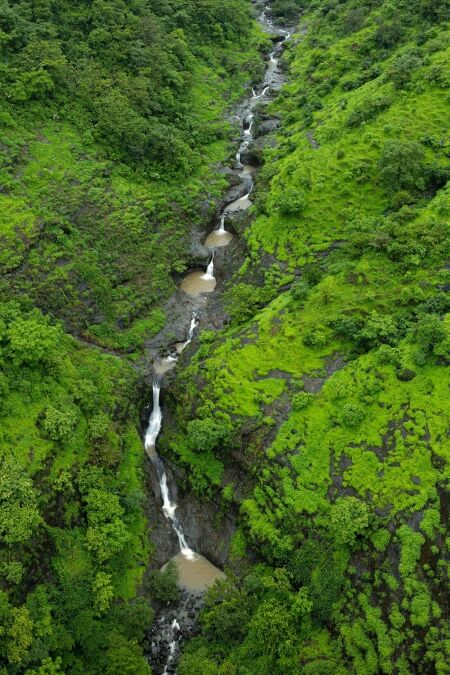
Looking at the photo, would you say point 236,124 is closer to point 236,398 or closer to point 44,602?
point 236,398

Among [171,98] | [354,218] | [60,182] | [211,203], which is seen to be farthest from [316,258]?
[171,98]

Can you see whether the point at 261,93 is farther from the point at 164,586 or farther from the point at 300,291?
the point at 164,586

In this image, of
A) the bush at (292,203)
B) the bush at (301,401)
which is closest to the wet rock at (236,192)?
the bush at (292,203)

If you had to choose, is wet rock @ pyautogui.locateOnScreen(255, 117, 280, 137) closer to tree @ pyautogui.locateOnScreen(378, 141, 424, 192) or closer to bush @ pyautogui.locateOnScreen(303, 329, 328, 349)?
tree @ pyautogui.locateOnScreen(378, 141, 424, 192)

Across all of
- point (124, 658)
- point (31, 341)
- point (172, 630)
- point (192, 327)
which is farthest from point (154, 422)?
point (124, 658)

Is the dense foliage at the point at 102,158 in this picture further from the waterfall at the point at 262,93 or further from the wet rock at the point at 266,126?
the waterfall at the point at 262,93

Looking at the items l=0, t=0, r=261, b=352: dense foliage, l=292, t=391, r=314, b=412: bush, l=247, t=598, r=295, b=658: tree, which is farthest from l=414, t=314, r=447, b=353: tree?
l=0, t=0, r=261, b=352: dense foliage
